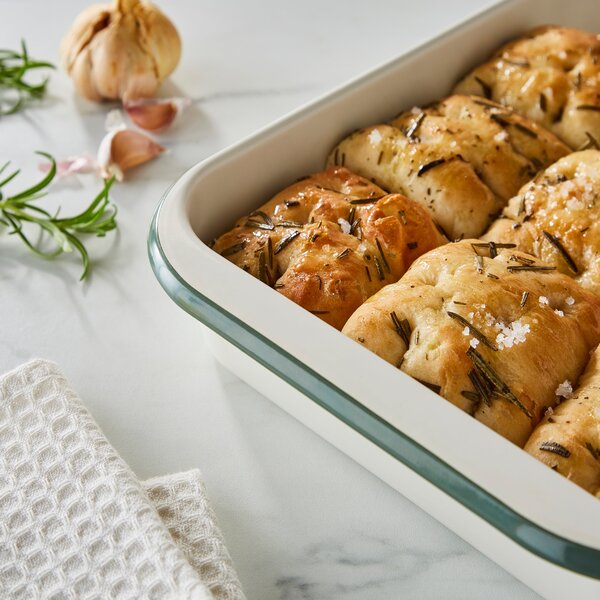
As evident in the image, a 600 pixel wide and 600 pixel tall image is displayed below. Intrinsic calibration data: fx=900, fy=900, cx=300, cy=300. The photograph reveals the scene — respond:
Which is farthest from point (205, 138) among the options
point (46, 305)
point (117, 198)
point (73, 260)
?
point (46, 305)

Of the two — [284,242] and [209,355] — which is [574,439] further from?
[209,355]

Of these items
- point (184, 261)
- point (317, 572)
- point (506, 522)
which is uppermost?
point (184, 261)

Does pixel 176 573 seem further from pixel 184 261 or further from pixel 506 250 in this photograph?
pixel 506 250

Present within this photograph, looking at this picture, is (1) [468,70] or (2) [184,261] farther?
(1) [468,70]

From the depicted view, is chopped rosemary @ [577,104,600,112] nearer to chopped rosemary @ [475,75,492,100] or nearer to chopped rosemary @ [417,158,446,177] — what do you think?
chopped rosemary @ [475,75,492,100]

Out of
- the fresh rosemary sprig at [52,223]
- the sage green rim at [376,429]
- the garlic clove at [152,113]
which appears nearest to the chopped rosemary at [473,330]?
the sage green rim at [376,429]

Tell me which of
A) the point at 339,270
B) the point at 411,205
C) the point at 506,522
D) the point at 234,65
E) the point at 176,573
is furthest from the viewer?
the point at 234,65

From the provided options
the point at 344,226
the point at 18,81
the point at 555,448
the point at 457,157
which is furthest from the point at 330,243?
the point at 18,81

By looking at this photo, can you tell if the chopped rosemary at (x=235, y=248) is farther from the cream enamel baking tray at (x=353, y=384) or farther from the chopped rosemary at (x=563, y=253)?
the chopped rosemary at (x=563, y=253)
